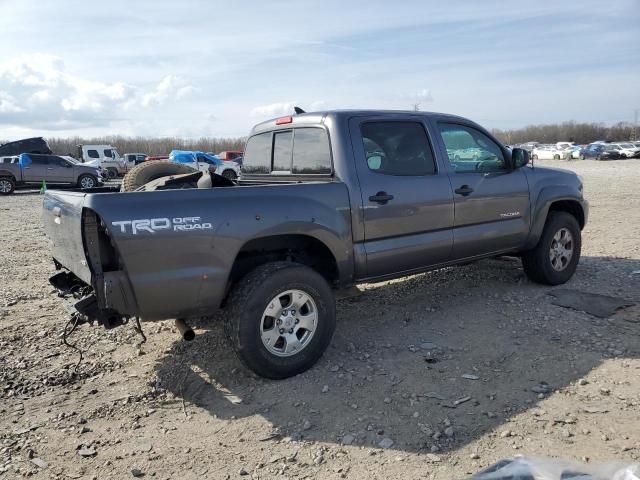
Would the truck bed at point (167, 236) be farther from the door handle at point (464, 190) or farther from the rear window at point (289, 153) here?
the door handle at point (464, 190)

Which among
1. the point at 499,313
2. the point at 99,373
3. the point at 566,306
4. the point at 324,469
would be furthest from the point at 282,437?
the point at 566,306

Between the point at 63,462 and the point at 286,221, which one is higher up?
the point at 286,221

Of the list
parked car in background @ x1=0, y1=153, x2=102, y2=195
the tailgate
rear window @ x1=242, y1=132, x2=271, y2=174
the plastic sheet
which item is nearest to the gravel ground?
the plastic sheet

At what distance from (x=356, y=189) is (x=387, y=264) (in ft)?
2.36

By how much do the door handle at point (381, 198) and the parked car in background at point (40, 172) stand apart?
65.6ft

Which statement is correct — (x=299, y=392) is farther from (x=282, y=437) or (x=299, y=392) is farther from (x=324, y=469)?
(x=324, y=469)

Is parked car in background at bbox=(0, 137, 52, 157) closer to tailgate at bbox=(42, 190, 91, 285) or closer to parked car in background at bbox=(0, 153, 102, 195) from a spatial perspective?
parked car in background at bbox=(0, 153, 102, 195)

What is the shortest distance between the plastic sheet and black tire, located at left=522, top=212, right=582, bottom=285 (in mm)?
3405

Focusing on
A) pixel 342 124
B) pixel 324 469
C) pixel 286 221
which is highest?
pixel 342 124

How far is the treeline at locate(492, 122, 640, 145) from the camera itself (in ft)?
308

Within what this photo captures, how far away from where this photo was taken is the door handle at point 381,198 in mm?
4195

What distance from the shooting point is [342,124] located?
4277mm

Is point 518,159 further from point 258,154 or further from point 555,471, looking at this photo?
point 555,471

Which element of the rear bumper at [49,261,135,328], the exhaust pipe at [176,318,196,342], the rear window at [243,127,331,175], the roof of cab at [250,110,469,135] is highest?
the roof of cab at [250,110,469,135]
